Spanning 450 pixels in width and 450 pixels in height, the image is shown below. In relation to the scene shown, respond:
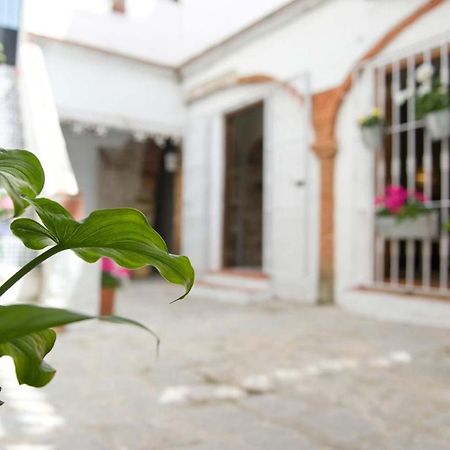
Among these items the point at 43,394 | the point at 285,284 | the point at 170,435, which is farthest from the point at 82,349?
the point at 285,284

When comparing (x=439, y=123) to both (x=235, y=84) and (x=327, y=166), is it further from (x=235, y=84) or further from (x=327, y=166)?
(x=235, y=84)

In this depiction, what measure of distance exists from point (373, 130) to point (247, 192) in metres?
3.58

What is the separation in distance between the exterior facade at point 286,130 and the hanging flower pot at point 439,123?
165 millimetres

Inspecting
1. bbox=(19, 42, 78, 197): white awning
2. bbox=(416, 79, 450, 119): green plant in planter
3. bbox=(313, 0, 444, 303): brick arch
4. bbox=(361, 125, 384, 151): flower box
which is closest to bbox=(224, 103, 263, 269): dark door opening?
bbox=(313, 0, 444, 303): brick arch

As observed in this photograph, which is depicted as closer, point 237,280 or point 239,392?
point 239,392

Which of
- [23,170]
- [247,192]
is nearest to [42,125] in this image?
[23,170]

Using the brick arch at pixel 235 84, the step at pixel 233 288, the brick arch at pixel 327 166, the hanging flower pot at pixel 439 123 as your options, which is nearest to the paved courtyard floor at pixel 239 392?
the brick arch at pixel 327 166

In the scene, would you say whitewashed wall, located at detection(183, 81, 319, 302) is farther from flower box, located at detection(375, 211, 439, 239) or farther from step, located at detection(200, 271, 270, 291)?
flower box, located at detection(375, 211, 439, 239)

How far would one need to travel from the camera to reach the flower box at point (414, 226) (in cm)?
389

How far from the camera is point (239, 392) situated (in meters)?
2.00

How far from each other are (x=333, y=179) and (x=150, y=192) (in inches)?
171

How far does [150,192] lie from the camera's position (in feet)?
27.5

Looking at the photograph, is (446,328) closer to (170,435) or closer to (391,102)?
(391,102)

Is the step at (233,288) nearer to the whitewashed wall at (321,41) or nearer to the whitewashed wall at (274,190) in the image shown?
the whitewashed wall at (274,190)
